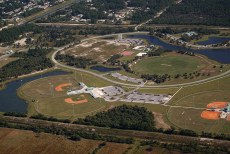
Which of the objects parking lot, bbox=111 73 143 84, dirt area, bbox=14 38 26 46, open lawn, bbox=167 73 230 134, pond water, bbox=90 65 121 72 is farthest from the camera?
dirt area, bbox=14 38 26 46

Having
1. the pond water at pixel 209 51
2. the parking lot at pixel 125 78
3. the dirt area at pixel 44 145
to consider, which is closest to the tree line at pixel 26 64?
the parking lot at pixel 125 78

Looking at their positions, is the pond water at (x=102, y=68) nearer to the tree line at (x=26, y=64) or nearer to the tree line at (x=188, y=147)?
the tree line at (x=26, y=64)

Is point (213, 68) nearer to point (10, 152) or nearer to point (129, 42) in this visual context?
point (129, 42)

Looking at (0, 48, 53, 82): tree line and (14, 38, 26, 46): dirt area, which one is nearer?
Result: (0, 48, 53, 82): tree line

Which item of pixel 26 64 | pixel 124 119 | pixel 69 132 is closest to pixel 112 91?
pixel 124 119

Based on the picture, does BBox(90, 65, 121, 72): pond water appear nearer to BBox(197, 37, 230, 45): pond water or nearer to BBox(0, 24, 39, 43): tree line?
BBox(197, 37, 230, 45): pond water

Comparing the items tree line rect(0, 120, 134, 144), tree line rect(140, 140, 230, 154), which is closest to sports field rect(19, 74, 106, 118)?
tree line rect(0, 120, 134, 144)

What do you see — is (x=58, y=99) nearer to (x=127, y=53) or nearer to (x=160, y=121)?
(x=160, y=121)
